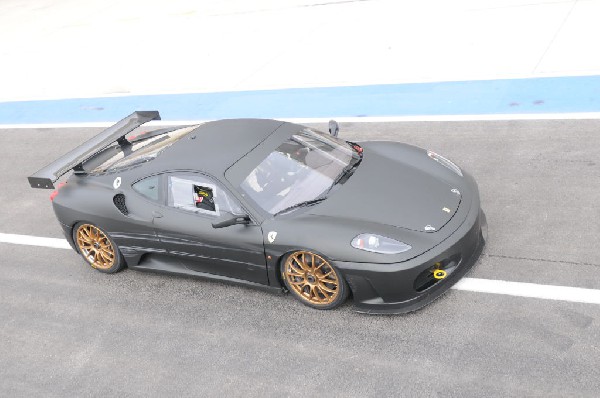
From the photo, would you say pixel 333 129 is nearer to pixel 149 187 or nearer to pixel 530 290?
pixel 149 187

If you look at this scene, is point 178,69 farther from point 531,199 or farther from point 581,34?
point 531,199

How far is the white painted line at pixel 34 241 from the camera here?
25.4ft

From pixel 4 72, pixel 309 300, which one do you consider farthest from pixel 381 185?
pixel 4 72

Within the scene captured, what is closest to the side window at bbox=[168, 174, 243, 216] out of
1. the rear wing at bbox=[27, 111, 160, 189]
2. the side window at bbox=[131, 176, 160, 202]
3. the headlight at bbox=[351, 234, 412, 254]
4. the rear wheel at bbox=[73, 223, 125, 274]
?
the side window at bbox=[131, 176, 160, 202]

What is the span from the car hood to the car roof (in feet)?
3.12

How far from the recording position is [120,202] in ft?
21.4

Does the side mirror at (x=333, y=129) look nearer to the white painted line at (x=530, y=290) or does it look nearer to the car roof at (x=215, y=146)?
the car roof at (x=215, y=146)

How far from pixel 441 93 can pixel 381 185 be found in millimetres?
4975

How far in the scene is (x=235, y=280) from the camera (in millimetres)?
6102

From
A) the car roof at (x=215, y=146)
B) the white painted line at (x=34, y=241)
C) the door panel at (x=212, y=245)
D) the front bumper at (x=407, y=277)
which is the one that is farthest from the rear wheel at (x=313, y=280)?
the white painted line at (x=34, y=241)

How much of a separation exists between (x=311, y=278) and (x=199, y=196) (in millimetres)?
1300

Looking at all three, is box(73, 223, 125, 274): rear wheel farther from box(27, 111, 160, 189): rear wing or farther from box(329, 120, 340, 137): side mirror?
box(329, 120, 340, 137): side mirror

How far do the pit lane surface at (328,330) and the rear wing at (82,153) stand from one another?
1119 millimetres

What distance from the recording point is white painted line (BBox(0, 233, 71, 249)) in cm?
773
